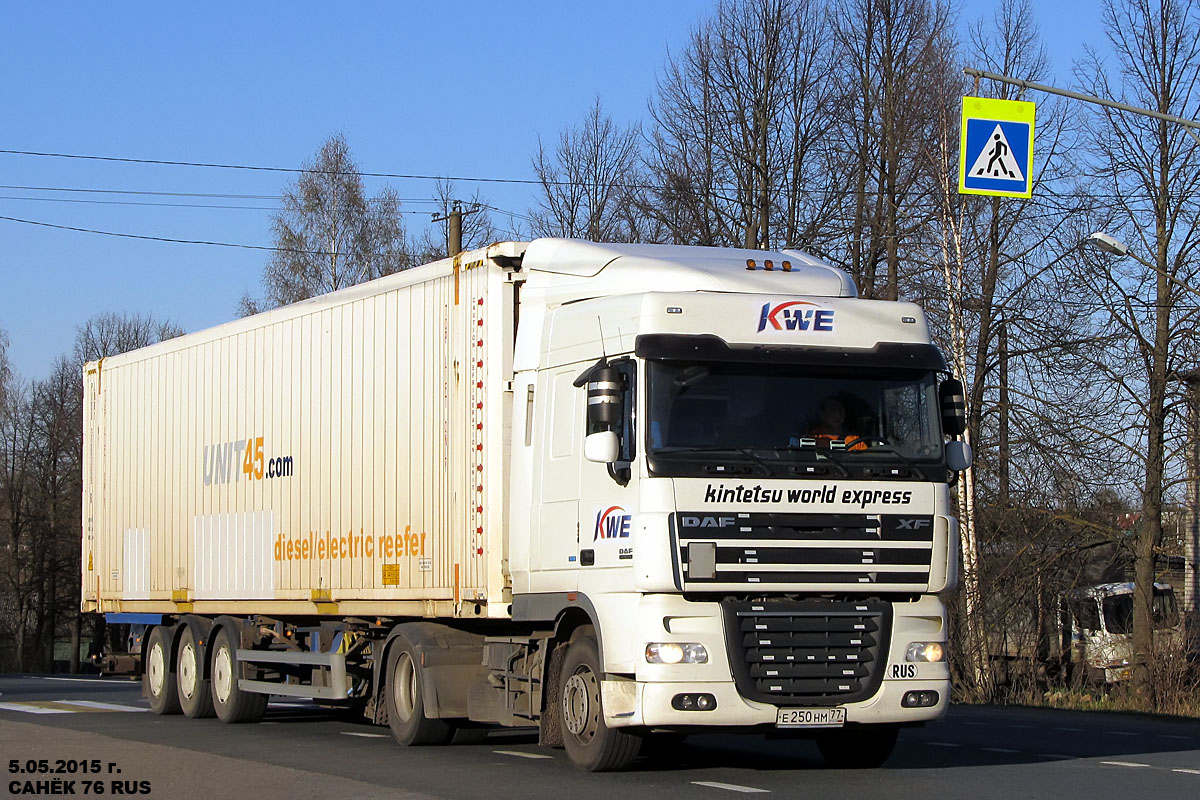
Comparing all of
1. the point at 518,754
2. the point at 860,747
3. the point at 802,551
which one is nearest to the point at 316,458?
the point at 518,754

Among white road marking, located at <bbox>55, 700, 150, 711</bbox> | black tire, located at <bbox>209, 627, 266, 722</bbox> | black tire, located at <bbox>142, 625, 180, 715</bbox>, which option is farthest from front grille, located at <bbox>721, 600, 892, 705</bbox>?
white road marking, located at <bbox>55, 700, 150, 711</bbox>

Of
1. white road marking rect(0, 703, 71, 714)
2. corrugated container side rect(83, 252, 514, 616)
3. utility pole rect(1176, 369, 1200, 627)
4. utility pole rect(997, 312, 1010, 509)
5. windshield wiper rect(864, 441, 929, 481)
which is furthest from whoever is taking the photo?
utility pole rect(997, 312, 1010, 509)

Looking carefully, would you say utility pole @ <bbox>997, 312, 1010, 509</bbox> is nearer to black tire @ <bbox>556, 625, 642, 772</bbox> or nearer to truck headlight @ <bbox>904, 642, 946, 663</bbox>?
truck headlight @ <bbox>904, 642, 946, 663</bbox>

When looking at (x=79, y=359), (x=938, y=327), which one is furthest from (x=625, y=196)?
(x=79, y=359)

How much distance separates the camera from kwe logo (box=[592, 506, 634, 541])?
11.2m

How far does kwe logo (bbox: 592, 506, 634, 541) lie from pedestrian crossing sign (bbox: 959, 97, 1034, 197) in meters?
7.97

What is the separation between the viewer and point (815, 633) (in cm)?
1123

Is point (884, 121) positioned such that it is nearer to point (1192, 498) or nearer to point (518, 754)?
point (1192, 498)

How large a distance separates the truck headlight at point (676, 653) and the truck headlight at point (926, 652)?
61.2 inches

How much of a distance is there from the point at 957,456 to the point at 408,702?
5524mm

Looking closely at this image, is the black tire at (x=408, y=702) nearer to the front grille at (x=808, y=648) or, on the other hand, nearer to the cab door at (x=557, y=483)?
the cab door at (x=557, y=483)

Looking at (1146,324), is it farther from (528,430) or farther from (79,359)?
(79,359)

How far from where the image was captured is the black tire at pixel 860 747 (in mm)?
12359

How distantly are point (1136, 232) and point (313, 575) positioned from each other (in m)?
20.0
